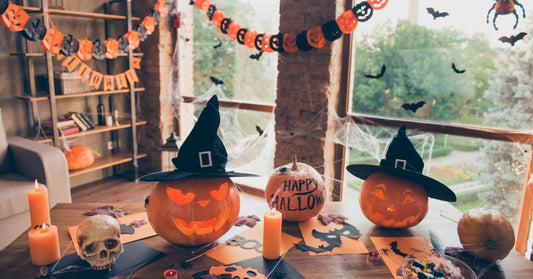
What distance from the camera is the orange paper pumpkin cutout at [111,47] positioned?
131 inches

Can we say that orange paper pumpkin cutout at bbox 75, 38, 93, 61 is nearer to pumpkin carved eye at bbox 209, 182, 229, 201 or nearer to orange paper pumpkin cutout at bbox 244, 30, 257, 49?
orange paper pumpkin cutout at bbox 244, 30, 257, 49

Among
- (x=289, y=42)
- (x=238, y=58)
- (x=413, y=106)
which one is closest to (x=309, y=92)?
(x=289, y=42)

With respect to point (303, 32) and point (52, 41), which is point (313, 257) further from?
point (52, 41)

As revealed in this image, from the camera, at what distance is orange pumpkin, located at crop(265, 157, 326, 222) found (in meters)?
1.46

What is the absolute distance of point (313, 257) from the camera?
1.25 meters

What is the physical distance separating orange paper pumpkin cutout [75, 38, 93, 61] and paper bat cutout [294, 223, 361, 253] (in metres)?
2.64

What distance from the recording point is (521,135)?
2355 millimetres

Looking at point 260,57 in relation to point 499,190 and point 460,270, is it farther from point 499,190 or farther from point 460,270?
point 460,270

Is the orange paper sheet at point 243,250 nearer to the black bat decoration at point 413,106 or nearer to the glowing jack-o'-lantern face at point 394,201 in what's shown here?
the glowing jack-o'-lantern face at point 394,201

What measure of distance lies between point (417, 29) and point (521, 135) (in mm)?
1001

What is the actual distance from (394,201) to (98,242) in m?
1.04

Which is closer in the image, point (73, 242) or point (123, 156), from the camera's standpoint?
point (73, 242)

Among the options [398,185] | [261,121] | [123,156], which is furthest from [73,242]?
[123,156]

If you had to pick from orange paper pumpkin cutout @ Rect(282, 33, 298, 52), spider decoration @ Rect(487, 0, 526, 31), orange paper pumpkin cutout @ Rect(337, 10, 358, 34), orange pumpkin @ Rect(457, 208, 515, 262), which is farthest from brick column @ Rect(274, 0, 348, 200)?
orange pumpkin @ Rect(457, 208, 515, 262)
